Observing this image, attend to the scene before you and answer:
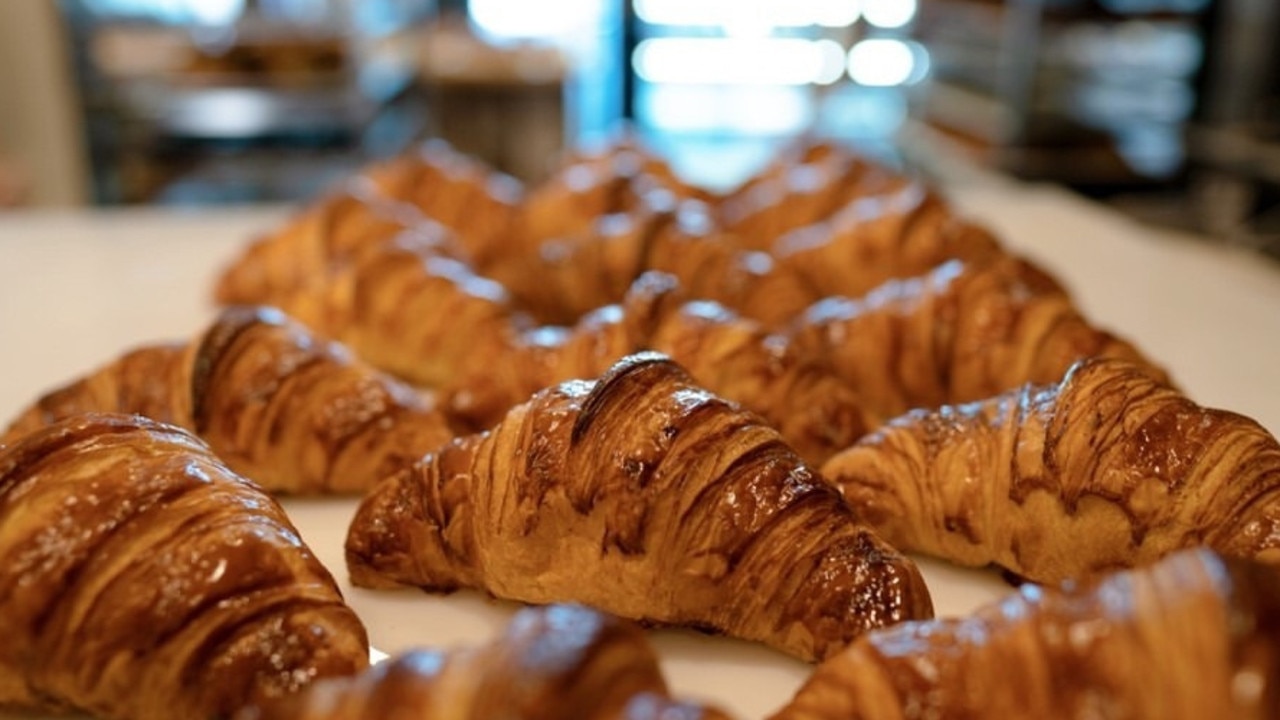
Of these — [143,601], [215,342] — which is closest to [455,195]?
[215,342]

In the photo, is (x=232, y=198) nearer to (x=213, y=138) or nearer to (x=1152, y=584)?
(x=213, y=138)

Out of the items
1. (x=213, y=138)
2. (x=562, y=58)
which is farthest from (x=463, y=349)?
(x=562, y=58)

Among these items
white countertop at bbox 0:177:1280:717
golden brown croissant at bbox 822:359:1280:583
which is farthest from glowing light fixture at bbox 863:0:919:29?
golden brown croissant at bbox 822:359:1280:583

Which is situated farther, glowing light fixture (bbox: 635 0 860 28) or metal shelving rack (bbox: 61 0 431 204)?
glowing light fixture (bbox: 635 0 860 28)

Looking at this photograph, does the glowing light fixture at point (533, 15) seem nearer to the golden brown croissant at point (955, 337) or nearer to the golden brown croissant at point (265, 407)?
the golden brown croissant at point (955, 337)

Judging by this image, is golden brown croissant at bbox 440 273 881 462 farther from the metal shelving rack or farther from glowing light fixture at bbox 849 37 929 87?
glowing light fixture at bbox 849 37 929 87
